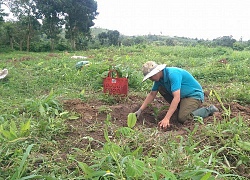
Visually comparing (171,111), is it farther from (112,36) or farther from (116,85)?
(112,36)

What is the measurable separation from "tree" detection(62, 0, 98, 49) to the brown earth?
18946 millimetres

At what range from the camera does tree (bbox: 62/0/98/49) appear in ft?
71.2

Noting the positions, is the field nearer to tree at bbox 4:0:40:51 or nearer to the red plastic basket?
the red plastic basket

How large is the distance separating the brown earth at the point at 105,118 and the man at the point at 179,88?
136mm

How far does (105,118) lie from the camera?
3201 millimetres

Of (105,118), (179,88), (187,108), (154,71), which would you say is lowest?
(105,118)

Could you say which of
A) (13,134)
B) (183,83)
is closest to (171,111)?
(183,83)

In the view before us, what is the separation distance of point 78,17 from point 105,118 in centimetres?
2024

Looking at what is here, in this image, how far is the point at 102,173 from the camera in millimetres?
1614


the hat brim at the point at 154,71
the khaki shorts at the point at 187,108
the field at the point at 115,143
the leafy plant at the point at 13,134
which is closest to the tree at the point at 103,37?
the field at the point at 115,143

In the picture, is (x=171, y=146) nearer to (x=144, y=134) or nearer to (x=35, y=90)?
(x=144, y=134)

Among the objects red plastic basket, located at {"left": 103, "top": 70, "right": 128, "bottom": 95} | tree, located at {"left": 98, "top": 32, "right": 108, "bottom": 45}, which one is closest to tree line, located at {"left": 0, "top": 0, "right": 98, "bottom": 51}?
tree, located at {"left": 98, "top": 32, "right": 108, "bottom": 45}

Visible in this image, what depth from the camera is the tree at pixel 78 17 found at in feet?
71.2

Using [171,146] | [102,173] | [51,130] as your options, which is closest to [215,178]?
[171,146]
